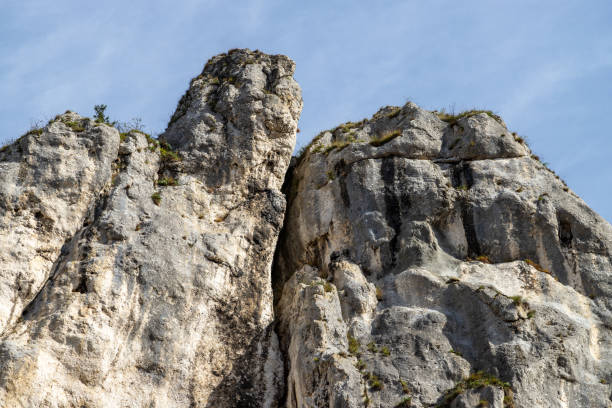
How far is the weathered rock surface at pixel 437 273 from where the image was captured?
2033 centimetres

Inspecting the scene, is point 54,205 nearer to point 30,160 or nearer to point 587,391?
point 30,160

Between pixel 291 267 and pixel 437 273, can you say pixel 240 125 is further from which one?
pixel 437 273

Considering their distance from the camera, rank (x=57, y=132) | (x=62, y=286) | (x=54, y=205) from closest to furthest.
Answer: (x=62, y=286) < (x=54, y=205) < (x=57, y=132)

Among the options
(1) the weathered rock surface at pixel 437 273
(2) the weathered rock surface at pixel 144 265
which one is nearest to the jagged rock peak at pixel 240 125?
(2) the weathered rock surface at pixel 144 265

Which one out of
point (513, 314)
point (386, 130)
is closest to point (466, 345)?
point (513, 314)

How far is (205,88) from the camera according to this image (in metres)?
30.0

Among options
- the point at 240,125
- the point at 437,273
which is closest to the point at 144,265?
the point at 240,125

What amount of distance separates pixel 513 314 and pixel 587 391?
267 centimetres

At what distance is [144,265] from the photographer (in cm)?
2244

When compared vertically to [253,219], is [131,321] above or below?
below

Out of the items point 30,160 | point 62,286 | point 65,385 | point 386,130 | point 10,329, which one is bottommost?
point 65,385

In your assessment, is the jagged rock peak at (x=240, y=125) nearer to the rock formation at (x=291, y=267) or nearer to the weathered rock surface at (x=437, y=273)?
the rock formation at (x=291, y=267)

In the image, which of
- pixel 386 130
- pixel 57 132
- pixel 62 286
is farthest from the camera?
pixel 386 130

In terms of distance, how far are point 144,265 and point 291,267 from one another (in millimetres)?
5923
